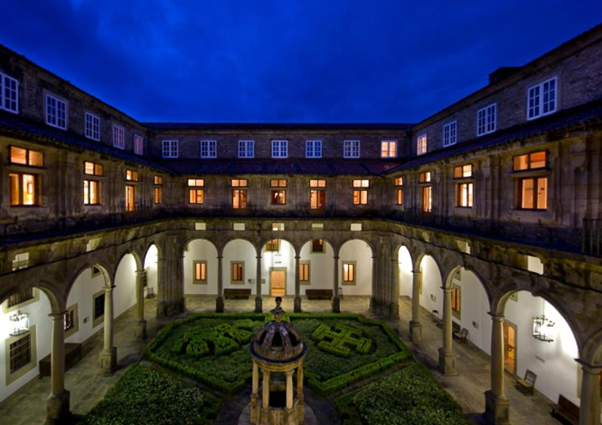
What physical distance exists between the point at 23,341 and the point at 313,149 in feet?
72.0

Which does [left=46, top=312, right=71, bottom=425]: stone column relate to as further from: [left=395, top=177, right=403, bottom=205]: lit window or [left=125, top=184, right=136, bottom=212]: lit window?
[left=395, top=177, right=403, bottom=205]: lit window

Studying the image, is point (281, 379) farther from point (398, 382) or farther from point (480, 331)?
point (480, 331)

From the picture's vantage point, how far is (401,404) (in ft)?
40.1

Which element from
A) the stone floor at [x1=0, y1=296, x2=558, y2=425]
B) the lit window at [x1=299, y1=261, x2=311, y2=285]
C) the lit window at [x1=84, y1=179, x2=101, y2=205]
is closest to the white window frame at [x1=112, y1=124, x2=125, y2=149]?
the lit window at [x1=84, y1=179, x2=101, y2=205]

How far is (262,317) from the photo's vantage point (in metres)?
21.0

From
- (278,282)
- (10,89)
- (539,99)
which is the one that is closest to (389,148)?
(539,99)

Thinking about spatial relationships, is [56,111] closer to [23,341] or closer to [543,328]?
[23,341]

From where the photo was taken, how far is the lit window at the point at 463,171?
14211 millimetres

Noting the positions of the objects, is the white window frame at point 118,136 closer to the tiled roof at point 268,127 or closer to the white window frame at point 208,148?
the tiled roof at point 268,127

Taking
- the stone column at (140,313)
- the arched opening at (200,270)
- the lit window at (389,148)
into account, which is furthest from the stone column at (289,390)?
the lit window at (389,148)

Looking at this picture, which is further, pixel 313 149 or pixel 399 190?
pixel 313 149

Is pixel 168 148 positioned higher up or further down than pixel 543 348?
higher up

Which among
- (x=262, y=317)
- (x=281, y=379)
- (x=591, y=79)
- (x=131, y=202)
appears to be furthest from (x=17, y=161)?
(x=591, y=79)

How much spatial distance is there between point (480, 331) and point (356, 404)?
30.5 feet
